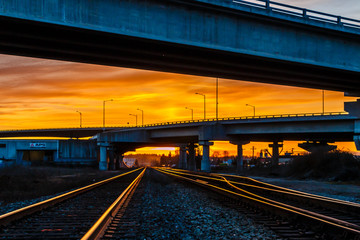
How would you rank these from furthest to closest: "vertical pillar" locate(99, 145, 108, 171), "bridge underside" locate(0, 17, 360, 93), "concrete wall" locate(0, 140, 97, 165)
Result: 1. "concrete wall" locate(0, 140, 97, 165)
2. "vertical pillar" locate(99, 145, 108, 171)
3. "bridge underside" locate(0, 17, 360, 93)

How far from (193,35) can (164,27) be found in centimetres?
165

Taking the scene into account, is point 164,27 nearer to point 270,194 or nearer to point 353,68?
point 270,194

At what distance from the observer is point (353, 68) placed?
25812mm

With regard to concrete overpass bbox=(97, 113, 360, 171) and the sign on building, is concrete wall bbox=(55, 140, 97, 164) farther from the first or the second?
concrete overpass bbox=(97, 113, 360, 171)

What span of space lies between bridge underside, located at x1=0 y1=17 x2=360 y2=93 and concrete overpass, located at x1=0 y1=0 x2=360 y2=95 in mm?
51

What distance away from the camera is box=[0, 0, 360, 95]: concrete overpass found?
18.5m

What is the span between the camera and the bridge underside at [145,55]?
63.2 ft

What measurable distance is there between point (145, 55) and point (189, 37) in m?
3.41

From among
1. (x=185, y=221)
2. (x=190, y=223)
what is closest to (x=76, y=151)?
(x=185, y=221)

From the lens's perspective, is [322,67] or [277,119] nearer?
[322,67]

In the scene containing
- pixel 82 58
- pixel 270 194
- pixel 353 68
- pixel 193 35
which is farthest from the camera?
pixel 353 68

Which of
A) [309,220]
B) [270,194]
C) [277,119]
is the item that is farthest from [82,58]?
[277,119]

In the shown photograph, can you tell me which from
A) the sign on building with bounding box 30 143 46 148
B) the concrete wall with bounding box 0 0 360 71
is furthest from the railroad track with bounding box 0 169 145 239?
the sign on building with bounding box 30 143 46 148

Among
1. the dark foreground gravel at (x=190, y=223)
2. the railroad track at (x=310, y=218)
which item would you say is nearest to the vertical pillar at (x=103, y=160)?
the railroad track at (x=310, y=218)
